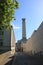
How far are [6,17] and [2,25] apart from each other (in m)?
1.07

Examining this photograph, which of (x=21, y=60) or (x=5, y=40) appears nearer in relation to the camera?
(x=21, y=60)

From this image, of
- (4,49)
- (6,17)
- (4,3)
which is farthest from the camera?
(4,49)

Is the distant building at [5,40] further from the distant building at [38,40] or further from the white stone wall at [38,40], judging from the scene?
the white stone wall at [38,40]

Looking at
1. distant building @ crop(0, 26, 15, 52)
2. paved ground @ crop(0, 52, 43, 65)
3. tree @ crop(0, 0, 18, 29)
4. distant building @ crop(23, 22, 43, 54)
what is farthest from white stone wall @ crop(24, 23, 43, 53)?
tree @ crop(0, 0, 18, 29)

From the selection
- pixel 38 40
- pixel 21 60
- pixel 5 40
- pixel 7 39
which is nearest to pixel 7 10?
pixel 21 60

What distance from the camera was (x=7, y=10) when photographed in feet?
65.2

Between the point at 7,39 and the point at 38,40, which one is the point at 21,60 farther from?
the point at 7,39

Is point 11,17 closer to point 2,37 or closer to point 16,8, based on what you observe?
point 16,8

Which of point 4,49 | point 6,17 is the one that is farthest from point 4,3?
point 4,49

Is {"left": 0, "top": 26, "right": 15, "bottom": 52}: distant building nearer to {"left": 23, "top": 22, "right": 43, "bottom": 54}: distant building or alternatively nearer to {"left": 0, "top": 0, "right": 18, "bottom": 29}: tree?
{"left": 23, "top": 22, "right": 43, "bottom": 54}: distant building

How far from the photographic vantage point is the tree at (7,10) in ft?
63.2

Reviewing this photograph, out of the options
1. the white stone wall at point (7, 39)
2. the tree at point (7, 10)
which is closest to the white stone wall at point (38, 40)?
the white stone wall at point (7, 39)

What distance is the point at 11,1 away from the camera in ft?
64.8

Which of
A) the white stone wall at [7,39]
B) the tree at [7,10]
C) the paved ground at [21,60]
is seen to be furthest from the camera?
the white stone wall at [7,39]
